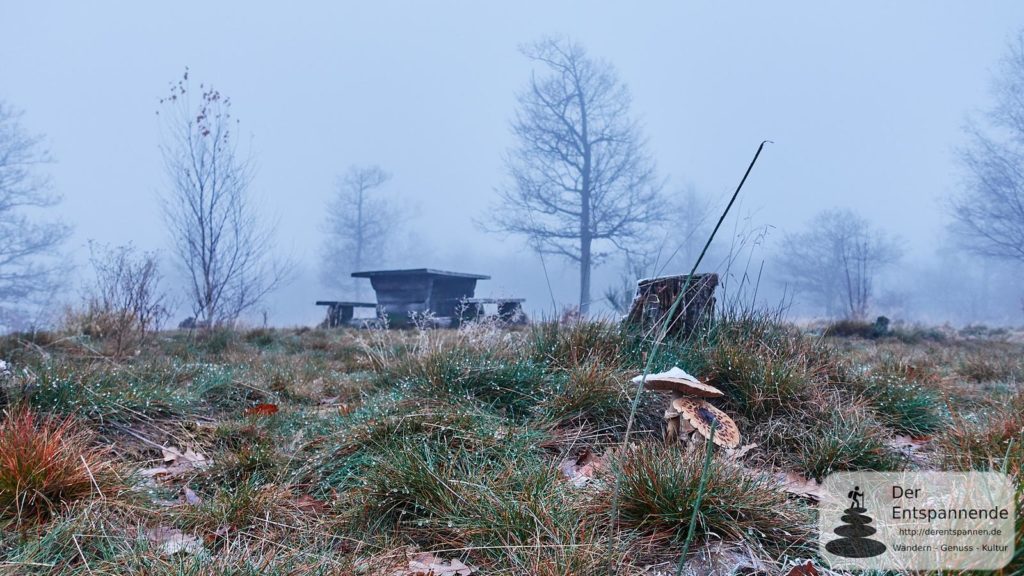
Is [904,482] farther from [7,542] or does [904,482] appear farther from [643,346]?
[7,542]

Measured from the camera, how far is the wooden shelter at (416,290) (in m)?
16.6

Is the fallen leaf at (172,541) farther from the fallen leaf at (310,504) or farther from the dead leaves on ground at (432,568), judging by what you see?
the dead leaves on ground at (432,568)

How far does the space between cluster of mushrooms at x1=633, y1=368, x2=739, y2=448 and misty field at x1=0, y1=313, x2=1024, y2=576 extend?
0.24 ft

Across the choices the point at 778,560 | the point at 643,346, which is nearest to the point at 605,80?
the point at 643,346

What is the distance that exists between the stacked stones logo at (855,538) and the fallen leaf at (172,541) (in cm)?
167

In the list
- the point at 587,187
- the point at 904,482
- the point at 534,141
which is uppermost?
the point at 534,141

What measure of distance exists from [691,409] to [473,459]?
0.84 metres

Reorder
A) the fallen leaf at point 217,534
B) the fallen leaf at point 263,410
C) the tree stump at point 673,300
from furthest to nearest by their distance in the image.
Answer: the tree stump at point 673,300 → the fallen leaf at point 263,410 → the fallen leaf at point 217,534

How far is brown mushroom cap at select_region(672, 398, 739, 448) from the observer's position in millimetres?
2055

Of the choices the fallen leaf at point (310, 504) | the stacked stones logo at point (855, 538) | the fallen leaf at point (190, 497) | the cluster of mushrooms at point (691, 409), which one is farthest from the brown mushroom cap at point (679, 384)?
the fallen leaf at point (190, 497)

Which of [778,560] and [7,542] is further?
[7,542]

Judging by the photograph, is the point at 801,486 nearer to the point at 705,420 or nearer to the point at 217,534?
the point at 705,420

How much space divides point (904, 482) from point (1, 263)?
23872 mm

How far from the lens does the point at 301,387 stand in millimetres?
4051
